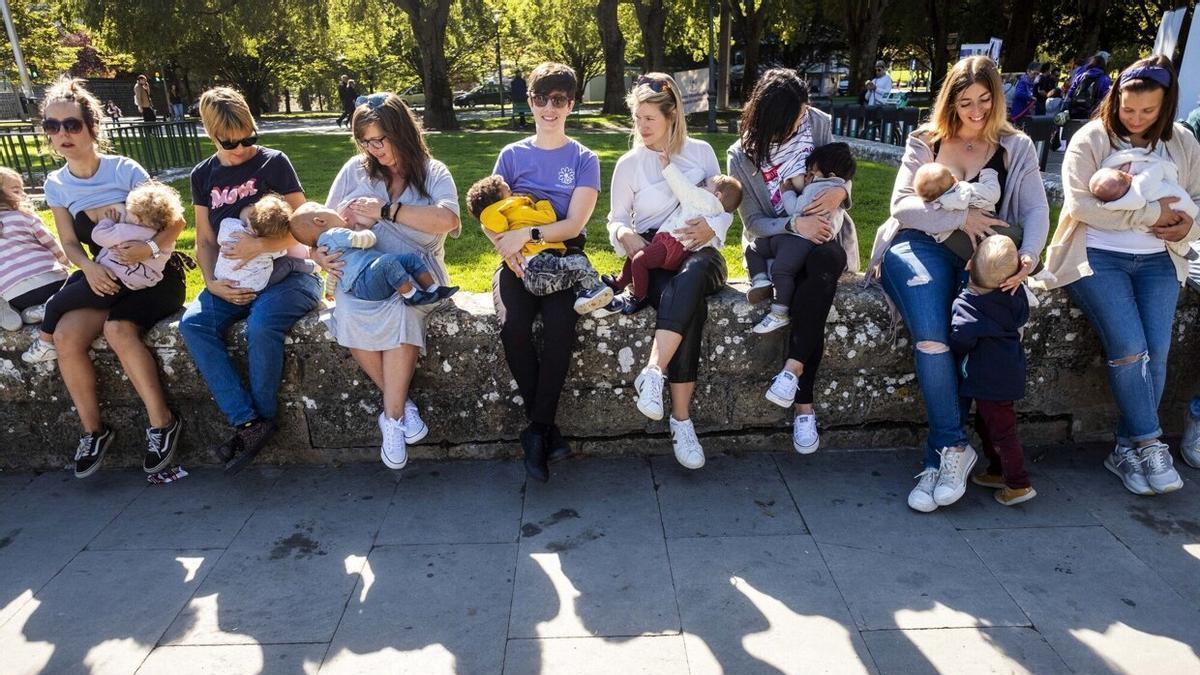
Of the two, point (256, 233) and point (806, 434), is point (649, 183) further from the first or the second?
point (256, 233)

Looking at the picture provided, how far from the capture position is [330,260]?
3324 millimetres

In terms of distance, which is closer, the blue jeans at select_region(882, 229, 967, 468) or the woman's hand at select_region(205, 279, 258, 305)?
the blue jeans at select_region(882, 229, 967, 468)

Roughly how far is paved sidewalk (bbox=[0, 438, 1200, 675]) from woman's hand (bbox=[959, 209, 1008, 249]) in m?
1.06

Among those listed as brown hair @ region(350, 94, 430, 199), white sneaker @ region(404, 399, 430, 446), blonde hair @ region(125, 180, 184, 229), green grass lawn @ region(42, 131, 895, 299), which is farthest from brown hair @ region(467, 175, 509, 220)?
blonde hair @ region(125, 180, 184, 229)

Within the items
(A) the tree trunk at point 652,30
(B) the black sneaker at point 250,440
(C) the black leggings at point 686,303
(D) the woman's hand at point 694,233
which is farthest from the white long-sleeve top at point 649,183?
(A) the tree trunk at point 652,30

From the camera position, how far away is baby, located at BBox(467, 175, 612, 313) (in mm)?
3287

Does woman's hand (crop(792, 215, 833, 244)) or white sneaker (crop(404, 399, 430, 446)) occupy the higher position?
woman's hand (crop(792, 215, 833, 244))

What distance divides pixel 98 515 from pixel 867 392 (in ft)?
11.5

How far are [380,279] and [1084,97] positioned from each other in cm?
1271

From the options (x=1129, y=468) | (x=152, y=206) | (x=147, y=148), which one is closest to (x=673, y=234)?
(x=1129, y=468)

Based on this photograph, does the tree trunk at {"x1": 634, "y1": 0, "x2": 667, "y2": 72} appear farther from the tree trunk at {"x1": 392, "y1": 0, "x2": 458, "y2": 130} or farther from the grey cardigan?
the grey cardigan

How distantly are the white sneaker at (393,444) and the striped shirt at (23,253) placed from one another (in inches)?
71.8

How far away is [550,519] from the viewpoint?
123 inches

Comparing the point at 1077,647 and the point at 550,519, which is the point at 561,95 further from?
the point at 1077,647
